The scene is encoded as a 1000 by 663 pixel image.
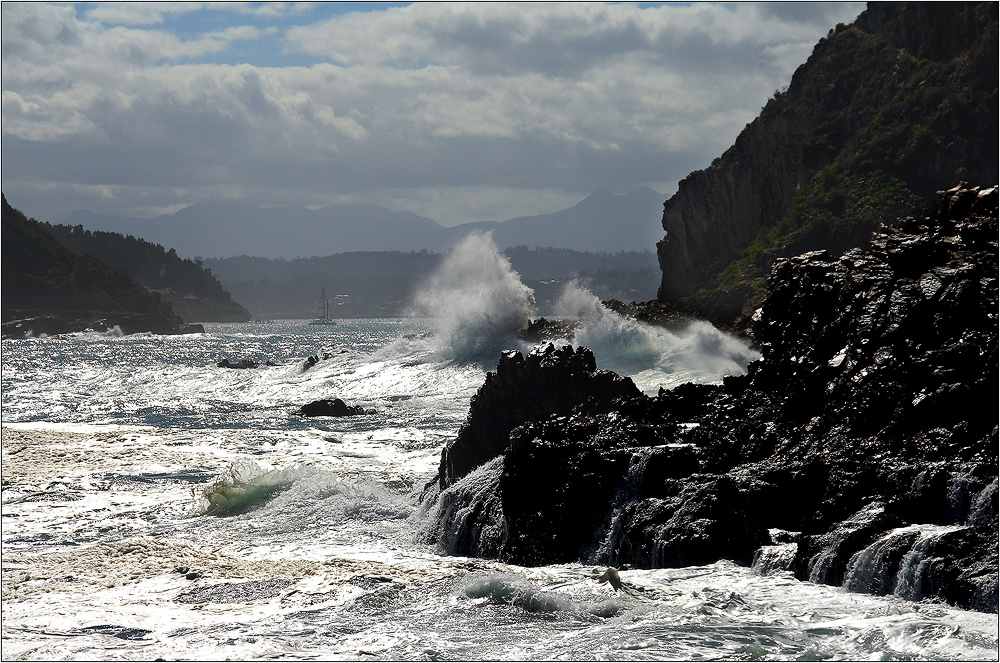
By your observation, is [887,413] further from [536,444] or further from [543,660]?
[543,660]

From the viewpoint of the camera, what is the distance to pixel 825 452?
42.4 feet

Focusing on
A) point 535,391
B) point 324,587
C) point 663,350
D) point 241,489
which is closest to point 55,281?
point 663,350

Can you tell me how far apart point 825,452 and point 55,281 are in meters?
147

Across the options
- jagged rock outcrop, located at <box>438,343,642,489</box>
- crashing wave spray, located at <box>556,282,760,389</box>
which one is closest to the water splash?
jagged rock outcrop, located at <box>438,343,642,489</box>

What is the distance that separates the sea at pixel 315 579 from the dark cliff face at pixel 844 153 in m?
42.1

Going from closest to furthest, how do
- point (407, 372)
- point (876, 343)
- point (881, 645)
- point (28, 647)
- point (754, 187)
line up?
point (881, 645), point (28, 647), point (876, 343), point (407, 372), point (754, 187)

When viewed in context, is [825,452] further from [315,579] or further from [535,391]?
[535,391]

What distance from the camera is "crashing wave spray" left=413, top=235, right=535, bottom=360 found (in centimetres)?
5069

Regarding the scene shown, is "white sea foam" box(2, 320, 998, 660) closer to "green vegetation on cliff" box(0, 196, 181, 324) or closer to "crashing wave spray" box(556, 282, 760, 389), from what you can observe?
"crashing wave spray" box(556, 282, 760, 389)

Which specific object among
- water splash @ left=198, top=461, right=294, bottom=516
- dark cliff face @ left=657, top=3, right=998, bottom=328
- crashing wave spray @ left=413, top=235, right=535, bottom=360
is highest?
dark cliff face @ left=657, top=3, right=998, bottom=328

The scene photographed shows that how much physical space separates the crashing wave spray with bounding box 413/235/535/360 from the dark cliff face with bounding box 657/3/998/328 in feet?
46.4

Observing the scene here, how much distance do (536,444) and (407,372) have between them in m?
32.1

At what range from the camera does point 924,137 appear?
7100 cm

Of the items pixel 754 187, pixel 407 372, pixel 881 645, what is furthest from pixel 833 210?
pixel 881 645
